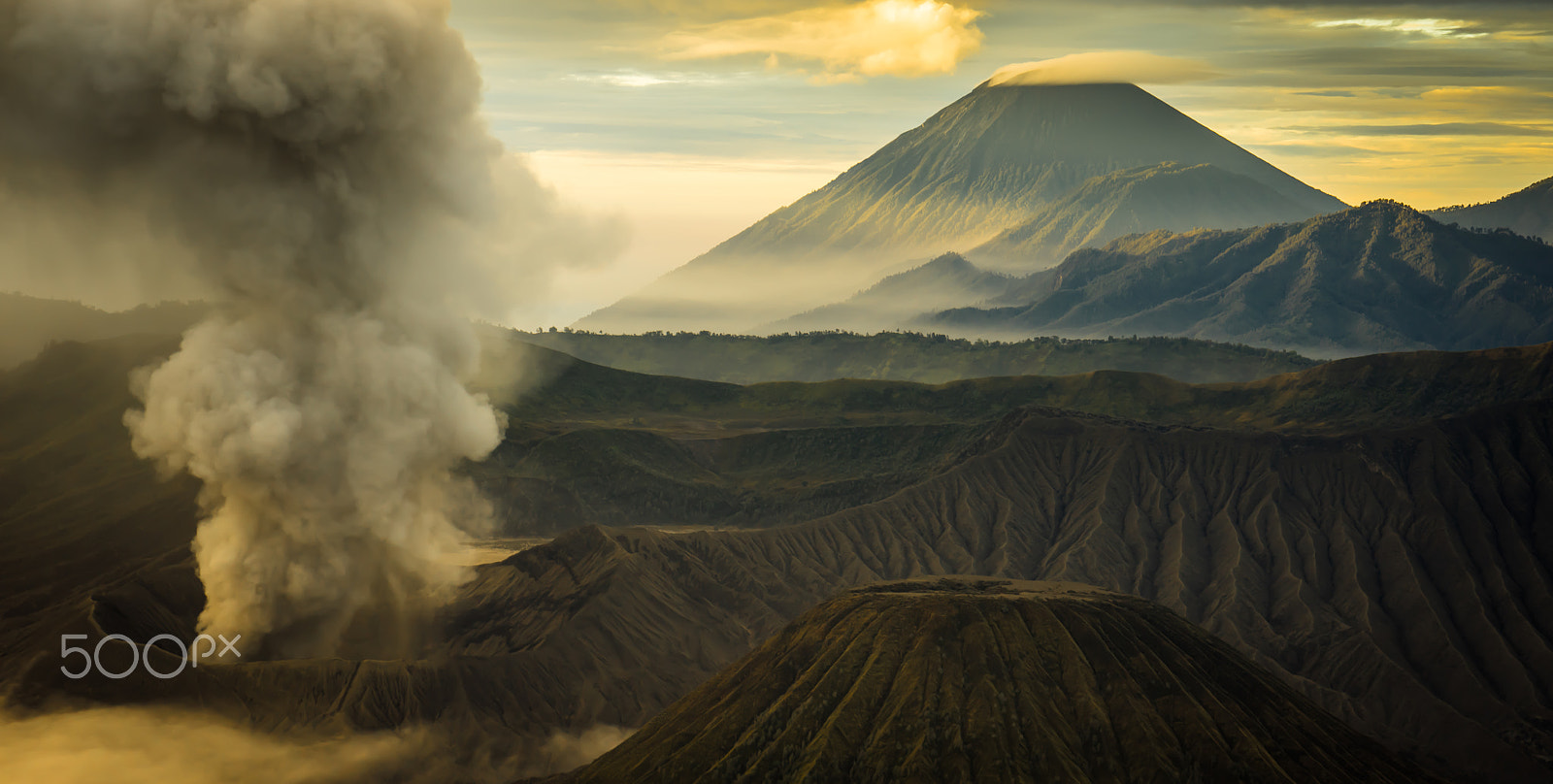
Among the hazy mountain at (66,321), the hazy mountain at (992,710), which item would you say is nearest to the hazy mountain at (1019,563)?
the hazy mountain at (66,321)

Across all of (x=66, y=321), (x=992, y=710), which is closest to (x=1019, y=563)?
(x=992, y=710)

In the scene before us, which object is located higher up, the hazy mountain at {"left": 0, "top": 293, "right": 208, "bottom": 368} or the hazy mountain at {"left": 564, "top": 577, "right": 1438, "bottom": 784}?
the hazy mountain at {"left": 0, "top": 293, "right": 208, "bottom": 368}

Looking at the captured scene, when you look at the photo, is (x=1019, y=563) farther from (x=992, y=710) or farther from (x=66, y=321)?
(x=66, y=321)

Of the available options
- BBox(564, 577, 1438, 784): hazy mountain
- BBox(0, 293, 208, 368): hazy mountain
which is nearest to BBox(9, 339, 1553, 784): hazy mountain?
BBox(0, 293, 208, 368): hazy mountain

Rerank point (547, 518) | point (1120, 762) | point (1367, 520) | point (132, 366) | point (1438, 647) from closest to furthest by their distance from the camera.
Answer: point (1120, 762)
point (1438, 647)
point (1367, 520)
point (132, 366)
point (547, 518)

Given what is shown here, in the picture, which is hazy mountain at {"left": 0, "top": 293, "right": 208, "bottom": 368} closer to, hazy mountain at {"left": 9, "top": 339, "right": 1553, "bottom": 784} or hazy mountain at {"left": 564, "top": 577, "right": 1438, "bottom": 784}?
hazy mountain at {"left": 9, "top": 339, "right": 1553, "bottom": 784}

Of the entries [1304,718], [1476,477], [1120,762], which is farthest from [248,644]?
[1476,477]

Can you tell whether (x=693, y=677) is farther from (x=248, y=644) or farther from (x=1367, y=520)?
(x=1367, y=520)
